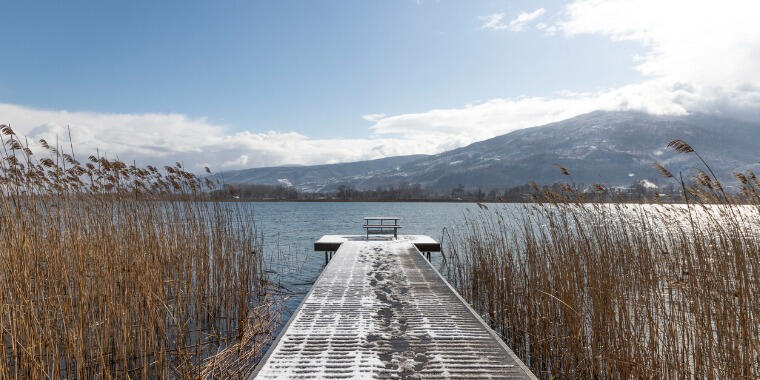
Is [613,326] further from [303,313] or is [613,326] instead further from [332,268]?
[332,268]

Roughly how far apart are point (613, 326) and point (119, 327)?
4867 mm

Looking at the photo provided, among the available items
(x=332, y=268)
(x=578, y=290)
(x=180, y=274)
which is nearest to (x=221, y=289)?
(x=180, y=274)

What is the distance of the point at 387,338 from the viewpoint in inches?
128

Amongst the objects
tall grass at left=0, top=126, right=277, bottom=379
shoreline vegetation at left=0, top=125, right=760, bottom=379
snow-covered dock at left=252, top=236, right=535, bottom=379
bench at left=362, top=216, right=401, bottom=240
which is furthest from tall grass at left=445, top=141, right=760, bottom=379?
bench at left=362, top=216, right=401, bottom=240

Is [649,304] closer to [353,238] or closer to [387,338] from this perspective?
[387,338]

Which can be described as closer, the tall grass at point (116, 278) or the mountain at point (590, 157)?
the tall grass at point (116, 278)

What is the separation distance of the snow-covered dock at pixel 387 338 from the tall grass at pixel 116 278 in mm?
799

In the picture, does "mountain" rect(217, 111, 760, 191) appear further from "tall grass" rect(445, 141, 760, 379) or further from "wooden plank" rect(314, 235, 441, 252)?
"tall grass" rect(445, 141, 760, 379)

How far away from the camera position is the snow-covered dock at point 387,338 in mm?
2664

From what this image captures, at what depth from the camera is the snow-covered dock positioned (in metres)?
2.66

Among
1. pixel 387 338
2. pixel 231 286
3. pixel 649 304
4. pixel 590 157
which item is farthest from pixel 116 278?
pixel 590 157

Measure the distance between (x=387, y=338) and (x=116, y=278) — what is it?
2.88 meters

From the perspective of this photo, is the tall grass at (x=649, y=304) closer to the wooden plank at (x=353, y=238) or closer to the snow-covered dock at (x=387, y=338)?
the snow-covered dock at (x=387, y=338)

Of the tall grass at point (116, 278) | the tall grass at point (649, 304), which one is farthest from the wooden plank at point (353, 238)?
the tall grass at point (649, 304)
